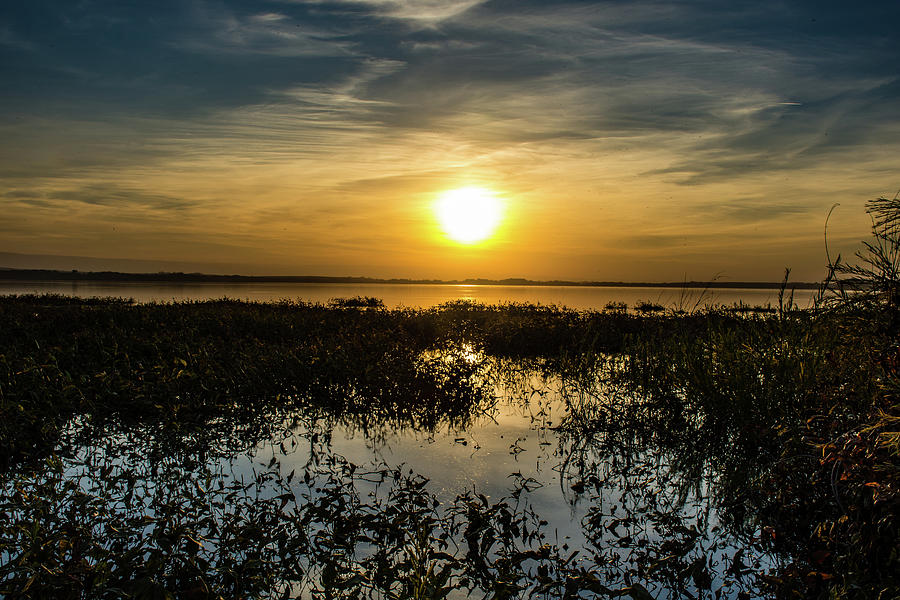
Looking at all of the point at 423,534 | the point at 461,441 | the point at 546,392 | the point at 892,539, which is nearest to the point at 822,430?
the point at 892,539

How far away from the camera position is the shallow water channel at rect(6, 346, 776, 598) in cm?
459

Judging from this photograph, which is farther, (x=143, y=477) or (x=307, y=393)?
(x=307, y=393)

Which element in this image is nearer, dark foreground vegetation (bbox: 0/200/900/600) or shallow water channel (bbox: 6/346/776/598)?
dark foreground vegetation (bbox: 0/200/900/600)

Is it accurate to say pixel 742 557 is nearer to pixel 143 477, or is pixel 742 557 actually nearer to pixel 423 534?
pixel 423 534

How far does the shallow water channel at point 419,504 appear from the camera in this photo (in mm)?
4594

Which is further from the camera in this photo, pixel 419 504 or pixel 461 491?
pixel 461 491

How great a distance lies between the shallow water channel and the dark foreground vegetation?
3cm

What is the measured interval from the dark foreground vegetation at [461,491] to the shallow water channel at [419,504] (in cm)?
3

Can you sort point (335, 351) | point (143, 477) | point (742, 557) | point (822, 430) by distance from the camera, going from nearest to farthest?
point (742, 557), point (822, 430), point (143, 477), point (335, 351)

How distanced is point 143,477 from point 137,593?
3.54m

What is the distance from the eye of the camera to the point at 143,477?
6719 millimetres

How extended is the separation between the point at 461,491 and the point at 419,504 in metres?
1.02

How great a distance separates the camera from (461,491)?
660cm

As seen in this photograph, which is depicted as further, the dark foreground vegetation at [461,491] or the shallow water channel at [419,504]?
the shallow water channel at [419,504]
